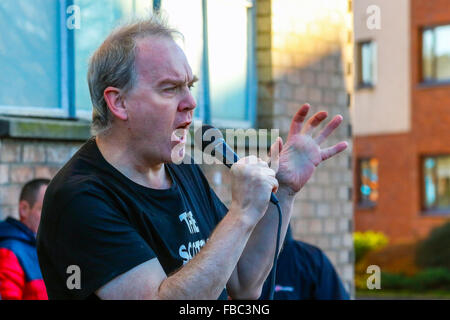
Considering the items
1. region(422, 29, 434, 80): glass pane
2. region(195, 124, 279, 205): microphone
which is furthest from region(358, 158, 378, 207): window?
region(195, 124, 279, 205): microphone

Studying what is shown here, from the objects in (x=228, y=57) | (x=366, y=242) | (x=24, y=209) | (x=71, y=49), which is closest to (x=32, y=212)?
(x=24, y=209)

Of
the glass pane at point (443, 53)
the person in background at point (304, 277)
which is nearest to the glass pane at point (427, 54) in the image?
the glass pane at point (443, 53)

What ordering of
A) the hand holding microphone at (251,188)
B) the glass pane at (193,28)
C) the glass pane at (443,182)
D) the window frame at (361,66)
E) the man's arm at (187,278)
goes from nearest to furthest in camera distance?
the man's arm at (187,278)
the hand holding microphone at (251,188)
the glass pane at (193,28)
the glass pane at (443,182)
the window frame at (361,66)

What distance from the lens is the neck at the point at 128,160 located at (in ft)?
9.09

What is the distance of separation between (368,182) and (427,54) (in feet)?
12.5

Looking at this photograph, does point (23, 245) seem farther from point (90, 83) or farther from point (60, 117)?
point (90, 83)

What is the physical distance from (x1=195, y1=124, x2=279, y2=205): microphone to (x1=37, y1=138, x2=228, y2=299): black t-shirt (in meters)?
0.18

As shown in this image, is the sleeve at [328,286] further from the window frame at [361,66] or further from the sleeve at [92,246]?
the window frame at [361,66]

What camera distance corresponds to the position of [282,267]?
5215 millimetres

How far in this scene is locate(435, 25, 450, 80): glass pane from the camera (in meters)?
22.1

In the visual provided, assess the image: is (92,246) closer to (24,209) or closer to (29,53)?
(24,209)

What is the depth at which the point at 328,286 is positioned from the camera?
17.2 feet

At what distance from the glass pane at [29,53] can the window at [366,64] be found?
691 inches
